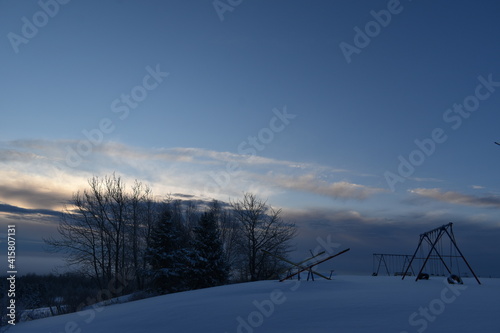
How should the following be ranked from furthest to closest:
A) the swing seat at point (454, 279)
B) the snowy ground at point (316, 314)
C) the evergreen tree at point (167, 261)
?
the evergreen tree at point (167, 261)
the swing seat at point (454, 279)
the snowy ground at point (316, 314)

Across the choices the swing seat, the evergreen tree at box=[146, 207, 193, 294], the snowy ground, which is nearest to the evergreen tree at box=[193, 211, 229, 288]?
the evergreen tree at box=[146, 207, 193, 294]

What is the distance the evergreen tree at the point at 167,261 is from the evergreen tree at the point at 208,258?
0.78m

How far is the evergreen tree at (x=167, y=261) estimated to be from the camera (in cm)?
3288

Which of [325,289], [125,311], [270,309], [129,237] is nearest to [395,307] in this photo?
[270,309]

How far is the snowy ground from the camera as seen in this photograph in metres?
8.95

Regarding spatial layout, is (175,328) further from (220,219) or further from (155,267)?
(220,219)

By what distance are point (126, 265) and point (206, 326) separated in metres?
35.0

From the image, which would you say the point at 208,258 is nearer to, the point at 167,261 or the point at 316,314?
the point at 167,261

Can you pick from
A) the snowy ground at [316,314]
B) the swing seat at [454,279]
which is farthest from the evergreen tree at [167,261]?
the swing seat at [454,279]

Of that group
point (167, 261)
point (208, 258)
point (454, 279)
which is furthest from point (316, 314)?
point (167, 261)

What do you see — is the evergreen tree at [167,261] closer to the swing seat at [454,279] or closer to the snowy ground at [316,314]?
the snowy ground at [316,314]

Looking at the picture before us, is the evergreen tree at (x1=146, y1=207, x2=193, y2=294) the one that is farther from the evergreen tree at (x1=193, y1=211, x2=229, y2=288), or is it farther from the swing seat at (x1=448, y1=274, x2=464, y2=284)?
the swing seat at (x1=448, y1=274, x2=464, y2=284)

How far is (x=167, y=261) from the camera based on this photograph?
33562 mm

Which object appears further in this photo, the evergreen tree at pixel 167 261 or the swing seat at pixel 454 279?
the evergreen tree at pixel 167 261
